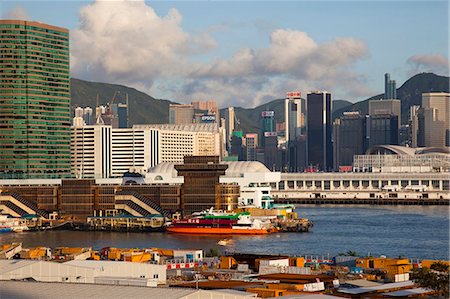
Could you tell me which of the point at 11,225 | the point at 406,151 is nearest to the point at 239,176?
the point at 11,225

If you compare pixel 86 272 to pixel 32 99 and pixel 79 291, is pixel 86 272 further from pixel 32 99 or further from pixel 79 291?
pixel 32 99

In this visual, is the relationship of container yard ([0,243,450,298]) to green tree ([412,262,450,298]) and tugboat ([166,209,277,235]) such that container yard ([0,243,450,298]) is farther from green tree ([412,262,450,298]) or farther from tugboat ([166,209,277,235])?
tugboat ([166,209,277,235])

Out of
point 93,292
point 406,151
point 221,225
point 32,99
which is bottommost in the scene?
point 221,225

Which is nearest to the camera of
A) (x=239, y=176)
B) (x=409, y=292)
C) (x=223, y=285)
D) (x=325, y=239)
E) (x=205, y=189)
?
(x=409, y=292)

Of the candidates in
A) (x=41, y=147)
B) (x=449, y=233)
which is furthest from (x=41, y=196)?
(x=41, y=147)

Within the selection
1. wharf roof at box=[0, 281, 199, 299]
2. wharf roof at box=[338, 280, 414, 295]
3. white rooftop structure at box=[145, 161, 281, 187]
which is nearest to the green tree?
wharf roof at box=[338, 280, 414, 295]

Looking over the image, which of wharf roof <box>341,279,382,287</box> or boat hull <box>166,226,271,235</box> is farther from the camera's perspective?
boat hull <box>166,226,271,235</box>

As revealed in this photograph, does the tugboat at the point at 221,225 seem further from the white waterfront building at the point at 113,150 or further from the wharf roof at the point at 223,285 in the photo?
the white waterfront building at the point at 113,150
